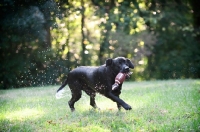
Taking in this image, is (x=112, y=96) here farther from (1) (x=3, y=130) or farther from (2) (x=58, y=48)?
(2) (x=58, y=48)

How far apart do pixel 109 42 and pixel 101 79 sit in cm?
1415

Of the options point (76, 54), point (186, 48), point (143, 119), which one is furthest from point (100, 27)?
point (143, 119)

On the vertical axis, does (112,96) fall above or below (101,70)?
below

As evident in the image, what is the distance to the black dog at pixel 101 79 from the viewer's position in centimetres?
675

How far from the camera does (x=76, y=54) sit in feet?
68.7

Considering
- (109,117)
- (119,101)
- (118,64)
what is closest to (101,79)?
(118,64)

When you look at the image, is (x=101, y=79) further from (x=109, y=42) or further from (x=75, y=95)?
(x=109, y=42)

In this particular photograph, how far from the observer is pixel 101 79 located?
7.00 m

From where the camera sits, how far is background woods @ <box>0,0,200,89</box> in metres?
18.5

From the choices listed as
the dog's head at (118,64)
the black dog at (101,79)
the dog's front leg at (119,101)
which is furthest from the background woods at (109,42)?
the dog's front leg at (119,101)

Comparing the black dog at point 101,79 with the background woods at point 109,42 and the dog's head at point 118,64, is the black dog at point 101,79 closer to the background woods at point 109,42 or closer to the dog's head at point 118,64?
the dog's head at point 118,64

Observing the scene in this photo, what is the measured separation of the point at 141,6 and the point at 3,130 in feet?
61.8

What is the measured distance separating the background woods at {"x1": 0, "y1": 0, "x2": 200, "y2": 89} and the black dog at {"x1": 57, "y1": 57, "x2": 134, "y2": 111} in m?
10.8

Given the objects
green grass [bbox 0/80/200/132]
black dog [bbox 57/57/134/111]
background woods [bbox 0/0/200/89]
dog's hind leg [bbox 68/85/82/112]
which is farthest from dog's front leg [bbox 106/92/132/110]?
background woods [bbox 0/0/200/89]
